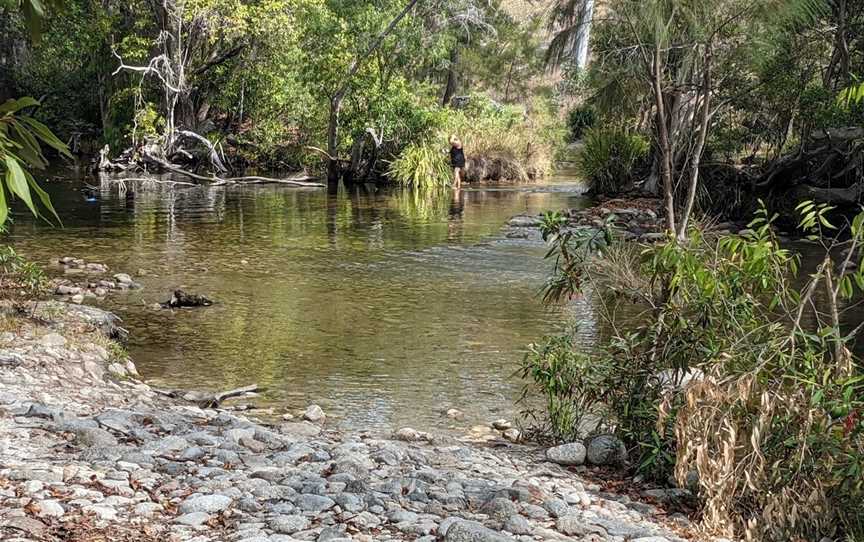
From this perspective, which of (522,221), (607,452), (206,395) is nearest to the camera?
(607,452)

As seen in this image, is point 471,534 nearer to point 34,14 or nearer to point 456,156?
point 34,14

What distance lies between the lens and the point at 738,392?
4.53 m

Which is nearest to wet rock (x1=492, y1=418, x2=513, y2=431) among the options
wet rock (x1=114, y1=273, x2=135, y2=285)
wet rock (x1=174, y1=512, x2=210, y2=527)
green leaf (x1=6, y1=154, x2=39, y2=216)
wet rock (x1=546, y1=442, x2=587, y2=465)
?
wet rock (x1=546, y1=442, x2=587, y2=465)

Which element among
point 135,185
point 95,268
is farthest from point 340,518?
point 135,185

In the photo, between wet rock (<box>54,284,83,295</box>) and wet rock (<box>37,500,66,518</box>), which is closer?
wet rock (<box>37,500,66,518</box>)

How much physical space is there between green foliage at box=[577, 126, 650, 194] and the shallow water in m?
3.97

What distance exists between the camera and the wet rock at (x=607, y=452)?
17.9ft

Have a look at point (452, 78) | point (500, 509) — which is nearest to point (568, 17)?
point (500, 509)

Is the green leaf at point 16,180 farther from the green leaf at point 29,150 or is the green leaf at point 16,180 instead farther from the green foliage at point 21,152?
the green leaf at point 29,150

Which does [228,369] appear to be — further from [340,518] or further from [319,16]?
[319,16]

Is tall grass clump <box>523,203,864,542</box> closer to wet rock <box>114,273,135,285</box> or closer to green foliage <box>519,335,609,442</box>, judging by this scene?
green foliage <box>519,335,609,442</box>

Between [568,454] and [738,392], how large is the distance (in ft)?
4.25

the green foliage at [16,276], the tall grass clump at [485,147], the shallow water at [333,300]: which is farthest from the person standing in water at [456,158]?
the green foliage at [16,276]

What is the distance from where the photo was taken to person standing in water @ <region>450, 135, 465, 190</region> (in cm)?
2720
